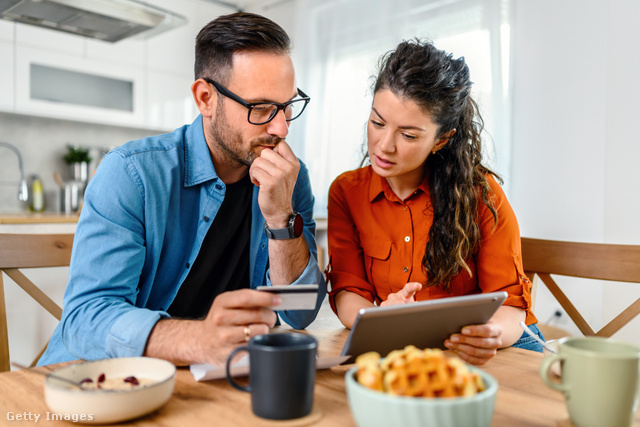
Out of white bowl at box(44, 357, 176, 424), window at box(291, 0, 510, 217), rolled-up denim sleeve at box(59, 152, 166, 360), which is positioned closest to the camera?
white bowl at box(44, 357, 176, 424)

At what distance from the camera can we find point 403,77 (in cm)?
135

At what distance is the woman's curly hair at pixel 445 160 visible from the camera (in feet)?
4.42

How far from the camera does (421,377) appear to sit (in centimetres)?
54

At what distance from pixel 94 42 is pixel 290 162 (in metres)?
3.04

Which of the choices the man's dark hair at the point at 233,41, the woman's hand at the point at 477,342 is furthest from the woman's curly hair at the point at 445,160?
the woman's hand at the point at 477,342

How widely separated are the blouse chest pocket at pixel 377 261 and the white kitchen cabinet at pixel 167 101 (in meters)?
3.06

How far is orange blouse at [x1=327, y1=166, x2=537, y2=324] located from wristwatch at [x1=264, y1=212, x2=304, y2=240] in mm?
197

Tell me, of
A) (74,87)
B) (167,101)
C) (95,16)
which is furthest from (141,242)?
(167,101)

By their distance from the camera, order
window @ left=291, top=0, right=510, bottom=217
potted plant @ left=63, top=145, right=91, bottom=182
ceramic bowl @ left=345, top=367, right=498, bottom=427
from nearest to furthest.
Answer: ceramic bowl @ left=345, top=367, right=498, bottom=427
window @ left=291, top=0, right=510, bottom=217
potted plant @ left=63, top=145, right=91, bottom=182

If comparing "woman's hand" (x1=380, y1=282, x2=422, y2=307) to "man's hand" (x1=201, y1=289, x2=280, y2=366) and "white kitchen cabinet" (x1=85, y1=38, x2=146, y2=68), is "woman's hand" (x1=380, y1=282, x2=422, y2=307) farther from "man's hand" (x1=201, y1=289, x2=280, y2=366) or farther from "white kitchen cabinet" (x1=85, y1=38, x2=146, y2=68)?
"white kitchen cabinet" (x1=85, y1=38, x2=146, y2=68)

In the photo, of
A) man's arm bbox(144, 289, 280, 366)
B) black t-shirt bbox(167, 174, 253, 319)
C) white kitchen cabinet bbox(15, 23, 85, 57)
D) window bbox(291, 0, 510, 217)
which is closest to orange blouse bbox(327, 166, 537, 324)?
black t-shirt bbox(167, 174, 253, 319)

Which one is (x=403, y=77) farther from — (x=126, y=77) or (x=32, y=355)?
(x=126, y=77)

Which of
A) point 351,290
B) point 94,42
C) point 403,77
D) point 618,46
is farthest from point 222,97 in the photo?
point 94,42

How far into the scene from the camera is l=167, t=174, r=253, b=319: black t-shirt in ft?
4.20
